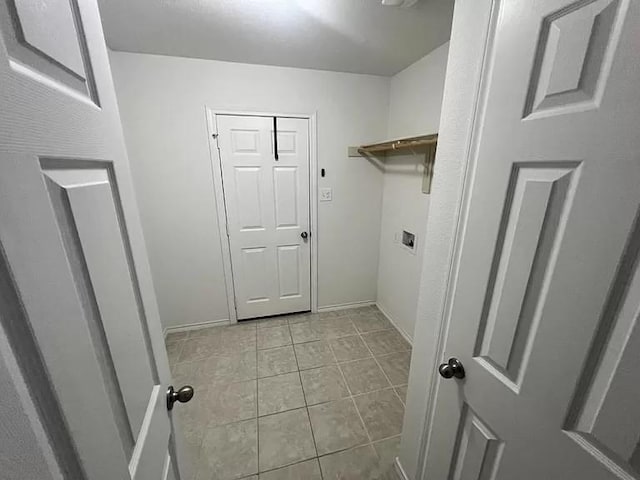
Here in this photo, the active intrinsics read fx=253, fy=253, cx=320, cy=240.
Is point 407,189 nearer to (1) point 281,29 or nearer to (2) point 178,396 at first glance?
(1) point 281,29

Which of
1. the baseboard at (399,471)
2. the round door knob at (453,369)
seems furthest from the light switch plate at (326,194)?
the baseboard at (399,471)

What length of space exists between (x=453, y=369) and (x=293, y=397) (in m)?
1.31

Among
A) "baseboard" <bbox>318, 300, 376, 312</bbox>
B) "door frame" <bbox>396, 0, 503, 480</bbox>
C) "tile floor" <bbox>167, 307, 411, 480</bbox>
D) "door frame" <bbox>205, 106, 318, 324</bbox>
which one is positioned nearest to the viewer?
"door frame" <bbox>396, 0, 503, 480</bbox>

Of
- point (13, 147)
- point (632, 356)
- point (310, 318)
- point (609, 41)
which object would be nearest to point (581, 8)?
point (609, 41)

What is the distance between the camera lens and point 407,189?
2.19m

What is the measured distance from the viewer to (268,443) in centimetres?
147

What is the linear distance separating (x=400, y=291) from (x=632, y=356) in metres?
2.04

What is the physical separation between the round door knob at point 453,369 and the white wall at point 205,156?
71.7 inches

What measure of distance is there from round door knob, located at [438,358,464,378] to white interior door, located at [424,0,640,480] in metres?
0.03

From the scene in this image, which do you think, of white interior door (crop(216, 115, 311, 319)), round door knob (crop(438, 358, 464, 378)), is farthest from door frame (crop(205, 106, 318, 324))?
round door knob (crop(438, 358, 464, 378))

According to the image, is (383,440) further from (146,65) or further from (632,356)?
(146,65)

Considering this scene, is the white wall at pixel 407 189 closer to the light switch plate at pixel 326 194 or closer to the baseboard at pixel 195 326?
the light switch plate at pixel 326 194

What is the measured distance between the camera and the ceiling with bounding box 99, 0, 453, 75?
1.33 m

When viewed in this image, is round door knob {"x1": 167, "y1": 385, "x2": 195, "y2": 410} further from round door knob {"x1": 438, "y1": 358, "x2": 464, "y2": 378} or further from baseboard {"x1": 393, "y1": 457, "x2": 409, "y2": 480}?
baseboard {"x1": 393, "y1": 457, "x2": 409, "y2": 480}
